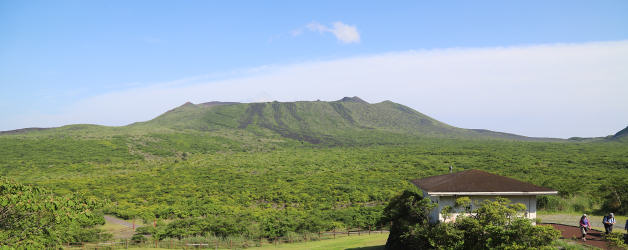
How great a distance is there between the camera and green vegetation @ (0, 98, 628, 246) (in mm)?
35469

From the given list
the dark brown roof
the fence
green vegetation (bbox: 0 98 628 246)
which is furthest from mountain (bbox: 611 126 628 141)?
the dark brown roof

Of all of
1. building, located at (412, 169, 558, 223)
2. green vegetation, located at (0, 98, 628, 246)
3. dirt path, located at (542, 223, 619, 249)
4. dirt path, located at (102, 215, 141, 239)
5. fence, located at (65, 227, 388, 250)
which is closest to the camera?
dirt path, located at (542, 223, 619, 249)

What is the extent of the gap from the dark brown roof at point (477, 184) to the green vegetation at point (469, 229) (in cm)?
88

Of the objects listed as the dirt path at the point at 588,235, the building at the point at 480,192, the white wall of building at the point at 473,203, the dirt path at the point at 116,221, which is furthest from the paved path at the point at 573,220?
the dirt path at the point at 116,221

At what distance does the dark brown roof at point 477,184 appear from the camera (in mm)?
17688

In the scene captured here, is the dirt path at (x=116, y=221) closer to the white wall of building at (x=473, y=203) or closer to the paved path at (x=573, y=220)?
the white wall of building at (x=473, y=203)

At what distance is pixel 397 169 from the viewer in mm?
80562

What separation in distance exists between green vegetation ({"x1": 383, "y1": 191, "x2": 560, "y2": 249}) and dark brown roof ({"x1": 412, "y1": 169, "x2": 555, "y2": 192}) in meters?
0.88

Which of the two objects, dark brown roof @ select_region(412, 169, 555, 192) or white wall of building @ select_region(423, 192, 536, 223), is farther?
white wall of building @ select_region(423, 192, 536, 223)

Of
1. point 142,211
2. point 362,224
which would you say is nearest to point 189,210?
point 142,211

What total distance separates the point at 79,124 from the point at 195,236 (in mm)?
159649

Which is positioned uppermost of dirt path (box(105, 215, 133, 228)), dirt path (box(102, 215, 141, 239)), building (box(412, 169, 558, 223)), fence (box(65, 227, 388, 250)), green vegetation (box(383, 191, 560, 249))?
building (box(412, 169, 558, 223))

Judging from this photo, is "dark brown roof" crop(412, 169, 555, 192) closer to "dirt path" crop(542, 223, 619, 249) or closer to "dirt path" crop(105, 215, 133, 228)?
"dirt path" crop(542, 223, 619, 249)

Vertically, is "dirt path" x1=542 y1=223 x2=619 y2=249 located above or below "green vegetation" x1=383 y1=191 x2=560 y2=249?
below
